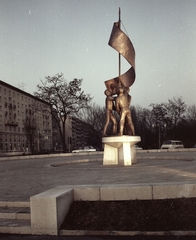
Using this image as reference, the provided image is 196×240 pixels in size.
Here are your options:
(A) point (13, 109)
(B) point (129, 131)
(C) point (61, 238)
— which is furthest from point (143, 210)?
(A) point (13, 109)

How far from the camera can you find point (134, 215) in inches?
222

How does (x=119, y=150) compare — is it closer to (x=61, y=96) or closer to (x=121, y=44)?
(x=121, y=44)

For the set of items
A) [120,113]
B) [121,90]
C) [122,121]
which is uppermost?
[121,90]

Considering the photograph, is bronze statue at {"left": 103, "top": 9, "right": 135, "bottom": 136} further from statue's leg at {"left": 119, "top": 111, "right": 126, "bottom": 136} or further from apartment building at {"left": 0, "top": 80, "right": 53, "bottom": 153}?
apartment building at {"left": 0, "top": 80, "right": 53, "bottom": 153}

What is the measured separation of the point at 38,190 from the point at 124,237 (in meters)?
3.57

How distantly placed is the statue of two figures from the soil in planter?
785 centimetres

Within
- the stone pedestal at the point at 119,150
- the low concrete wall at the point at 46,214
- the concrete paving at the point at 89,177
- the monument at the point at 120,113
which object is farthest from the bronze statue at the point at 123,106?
the low concrete wall at the point at 46,214

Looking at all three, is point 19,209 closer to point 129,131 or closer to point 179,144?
point 129,131

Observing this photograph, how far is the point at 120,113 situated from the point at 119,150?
185 cm

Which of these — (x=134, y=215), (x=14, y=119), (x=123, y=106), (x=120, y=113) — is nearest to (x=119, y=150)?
(x=120, y=113)

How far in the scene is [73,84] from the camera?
37844mm

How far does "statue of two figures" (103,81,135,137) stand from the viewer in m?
14.0

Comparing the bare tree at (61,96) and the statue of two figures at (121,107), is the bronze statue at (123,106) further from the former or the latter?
the bare tree at (61,96)

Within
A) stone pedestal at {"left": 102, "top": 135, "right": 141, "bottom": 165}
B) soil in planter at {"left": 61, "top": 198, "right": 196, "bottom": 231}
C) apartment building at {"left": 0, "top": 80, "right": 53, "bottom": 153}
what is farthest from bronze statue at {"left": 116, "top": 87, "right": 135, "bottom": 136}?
apartment building at {"left": 0, "top": 80, "right": 53, "bottom": 153}
